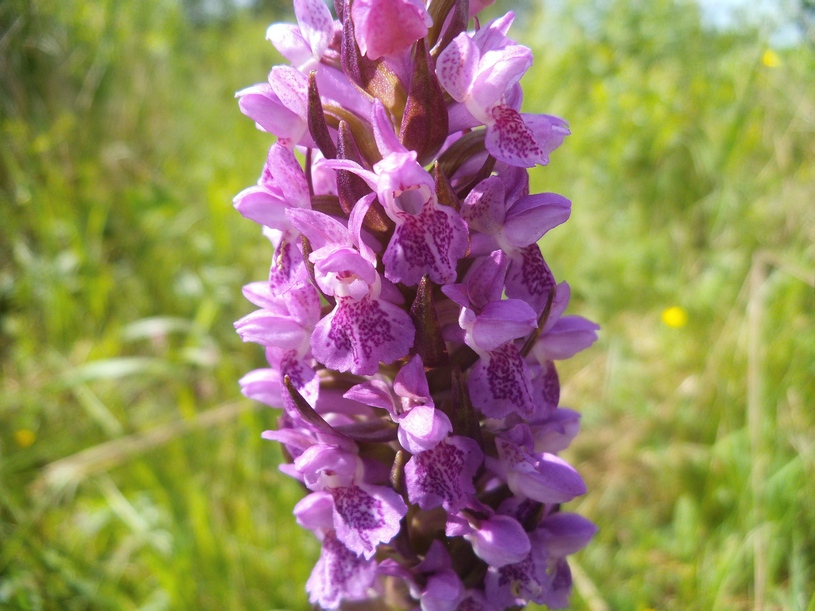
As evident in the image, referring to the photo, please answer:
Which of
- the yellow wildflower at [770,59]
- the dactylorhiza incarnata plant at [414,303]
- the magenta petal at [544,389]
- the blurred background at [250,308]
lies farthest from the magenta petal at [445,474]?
the yellow wildflower at [770,59]

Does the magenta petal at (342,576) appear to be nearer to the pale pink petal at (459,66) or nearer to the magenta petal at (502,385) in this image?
the magenta petal at (502,385)

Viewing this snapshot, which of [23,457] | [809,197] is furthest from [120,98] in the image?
[809,197]

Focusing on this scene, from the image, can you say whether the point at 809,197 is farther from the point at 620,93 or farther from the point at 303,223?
the point at 303,223

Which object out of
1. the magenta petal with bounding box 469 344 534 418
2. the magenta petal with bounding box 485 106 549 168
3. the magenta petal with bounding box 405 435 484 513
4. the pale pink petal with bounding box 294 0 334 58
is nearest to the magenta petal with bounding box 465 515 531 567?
the magenta petal with bounding box 405 435 484 513

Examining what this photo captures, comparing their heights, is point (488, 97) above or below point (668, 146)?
above

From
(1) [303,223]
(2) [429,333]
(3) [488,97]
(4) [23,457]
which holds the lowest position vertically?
(4) [23,457]

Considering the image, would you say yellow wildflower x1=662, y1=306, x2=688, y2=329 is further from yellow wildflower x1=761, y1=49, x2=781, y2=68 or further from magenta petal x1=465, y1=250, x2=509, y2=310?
magenta petal x1=465, y1=250, x2=509, y2=310
